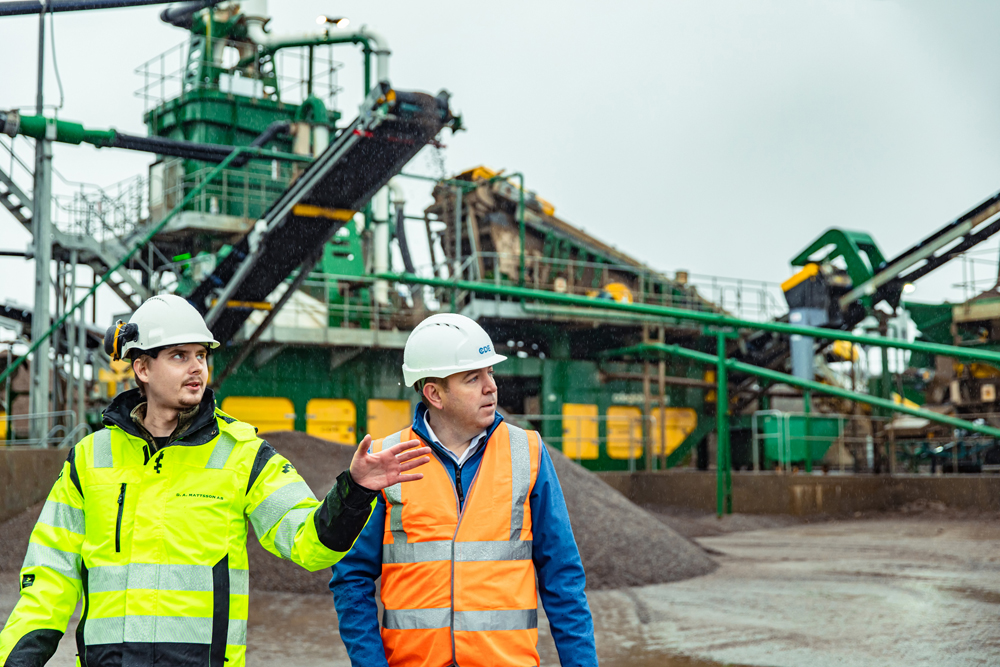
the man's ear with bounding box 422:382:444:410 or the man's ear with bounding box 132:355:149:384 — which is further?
the man's ear with bounding box 422:382:444:410

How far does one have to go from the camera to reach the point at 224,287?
14.5 metres

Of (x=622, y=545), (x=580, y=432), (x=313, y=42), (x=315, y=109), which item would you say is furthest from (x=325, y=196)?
(x=313, y=42)

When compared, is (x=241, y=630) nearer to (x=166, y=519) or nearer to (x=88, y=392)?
(x=166, y=519)

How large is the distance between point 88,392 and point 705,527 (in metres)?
14.8

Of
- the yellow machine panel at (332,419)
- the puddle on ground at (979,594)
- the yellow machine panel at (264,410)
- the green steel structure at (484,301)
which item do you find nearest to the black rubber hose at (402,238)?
the green steel structure at (484,301)

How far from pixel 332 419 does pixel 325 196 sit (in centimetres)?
1001

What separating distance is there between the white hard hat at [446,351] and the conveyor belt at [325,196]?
828 centimetres

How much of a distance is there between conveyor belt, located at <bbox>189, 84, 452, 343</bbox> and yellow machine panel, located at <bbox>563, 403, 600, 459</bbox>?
32.3ft

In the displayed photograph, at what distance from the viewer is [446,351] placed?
9.48 ft

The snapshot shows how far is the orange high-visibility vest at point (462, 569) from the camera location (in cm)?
258

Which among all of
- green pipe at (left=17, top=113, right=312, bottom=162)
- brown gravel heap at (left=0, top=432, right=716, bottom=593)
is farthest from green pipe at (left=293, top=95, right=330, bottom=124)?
brown gravel heap at (left=0, top=432, right=716, bottom=593)

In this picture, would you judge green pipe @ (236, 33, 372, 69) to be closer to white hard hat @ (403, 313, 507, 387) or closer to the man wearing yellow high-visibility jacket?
white hard hat @ (403, 313, 507, 387)

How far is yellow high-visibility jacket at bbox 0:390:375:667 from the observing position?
240 cm

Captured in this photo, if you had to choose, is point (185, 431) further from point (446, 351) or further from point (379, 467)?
point (446, 351)
